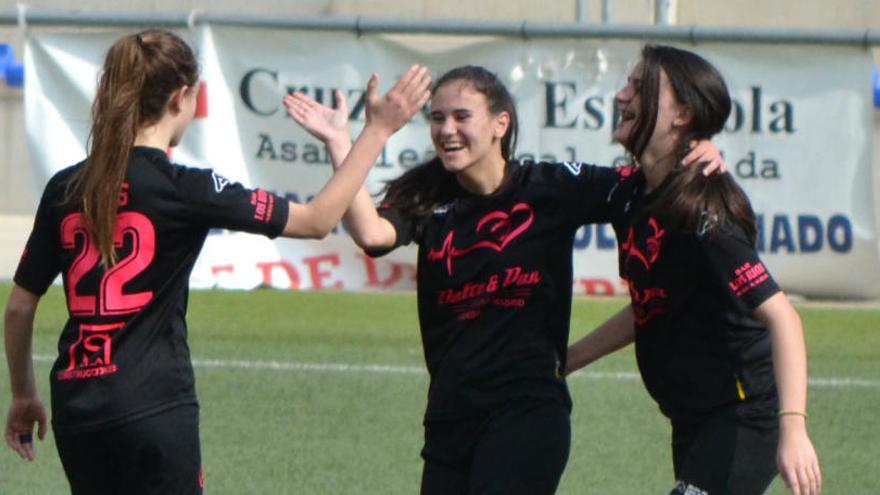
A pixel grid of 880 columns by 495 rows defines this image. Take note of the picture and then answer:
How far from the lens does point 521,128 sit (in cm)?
1140

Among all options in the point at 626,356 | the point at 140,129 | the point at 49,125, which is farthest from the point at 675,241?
the point at 49,125

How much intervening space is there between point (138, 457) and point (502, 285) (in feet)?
3.74

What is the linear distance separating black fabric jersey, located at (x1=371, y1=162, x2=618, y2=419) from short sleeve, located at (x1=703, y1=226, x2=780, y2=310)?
1.90 ft

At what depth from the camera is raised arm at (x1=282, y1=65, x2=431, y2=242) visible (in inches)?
164

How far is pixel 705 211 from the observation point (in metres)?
4.29

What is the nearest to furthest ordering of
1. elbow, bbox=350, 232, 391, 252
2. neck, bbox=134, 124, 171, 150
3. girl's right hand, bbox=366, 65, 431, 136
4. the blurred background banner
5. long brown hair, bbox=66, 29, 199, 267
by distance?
1. long brown hair, bbox=66, 29, 199, 267
2. neck, bbox=134, 124, 171, 150
3. girl's right hand, bbox=366, 65, 431, 136
4. elbow, bbox=350, 232, 391, 252
5. the blurred background banner

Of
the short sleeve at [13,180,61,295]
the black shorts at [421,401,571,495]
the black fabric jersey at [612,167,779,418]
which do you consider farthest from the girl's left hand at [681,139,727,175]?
the short sleeve at [13,180,61,295]

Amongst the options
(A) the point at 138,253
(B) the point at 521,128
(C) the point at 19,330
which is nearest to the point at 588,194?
(A) the point at 138,253

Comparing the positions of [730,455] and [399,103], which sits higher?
[399,103]

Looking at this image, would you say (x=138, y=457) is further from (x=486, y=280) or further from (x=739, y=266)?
(x=739, y=266)

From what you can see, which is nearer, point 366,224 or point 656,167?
point 656,167

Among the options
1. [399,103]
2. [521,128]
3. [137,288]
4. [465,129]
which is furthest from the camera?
[521,128]

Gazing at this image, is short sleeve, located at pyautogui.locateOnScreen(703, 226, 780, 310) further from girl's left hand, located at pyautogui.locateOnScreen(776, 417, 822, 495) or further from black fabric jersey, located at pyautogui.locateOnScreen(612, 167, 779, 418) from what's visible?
girl's left hand, located at pyautogui.locateOnScreen(776, 417, 822, 495)

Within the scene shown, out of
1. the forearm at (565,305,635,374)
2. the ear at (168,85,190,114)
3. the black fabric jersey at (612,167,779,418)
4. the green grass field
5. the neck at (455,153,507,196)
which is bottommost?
the green grass field
